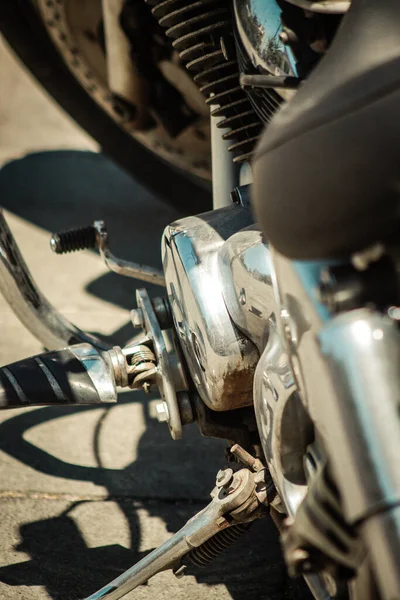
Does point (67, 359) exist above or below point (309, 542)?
above

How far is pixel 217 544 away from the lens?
3.92ft

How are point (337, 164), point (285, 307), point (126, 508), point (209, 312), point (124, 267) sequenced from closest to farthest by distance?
1. point (337, 164)
2. point (285, 307)
3. point (209, 312)
4. point (126, 508)
5. point (124, 267)

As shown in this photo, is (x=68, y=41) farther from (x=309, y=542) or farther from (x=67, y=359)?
(x=309, y=542)

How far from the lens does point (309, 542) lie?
2.43 ft

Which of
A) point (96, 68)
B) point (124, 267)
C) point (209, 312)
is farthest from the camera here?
point (96, 68)

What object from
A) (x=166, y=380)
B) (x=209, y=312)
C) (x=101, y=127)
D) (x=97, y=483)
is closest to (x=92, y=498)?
(x=97, y=483)

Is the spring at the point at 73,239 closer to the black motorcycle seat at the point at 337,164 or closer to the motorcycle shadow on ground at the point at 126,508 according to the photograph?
the motorcycle shadow on ground at the point at 126,508

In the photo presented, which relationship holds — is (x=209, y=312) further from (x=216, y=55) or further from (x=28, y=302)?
(x=28, y=302)

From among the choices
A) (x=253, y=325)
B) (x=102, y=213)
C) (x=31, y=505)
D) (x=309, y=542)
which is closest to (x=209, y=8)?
(x=253, y=325)

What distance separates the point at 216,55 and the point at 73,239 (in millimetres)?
576

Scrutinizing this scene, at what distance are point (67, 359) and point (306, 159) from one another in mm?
793

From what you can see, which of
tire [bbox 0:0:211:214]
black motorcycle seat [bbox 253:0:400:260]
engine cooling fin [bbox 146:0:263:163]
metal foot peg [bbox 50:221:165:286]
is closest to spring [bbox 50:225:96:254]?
metal foot peg [bbox 50:221:165:286]

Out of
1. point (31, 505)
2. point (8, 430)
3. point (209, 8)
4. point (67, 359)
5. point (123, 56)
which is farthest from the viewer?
point (123, 56)

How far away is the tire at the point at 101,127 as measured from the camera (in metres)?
2.41
